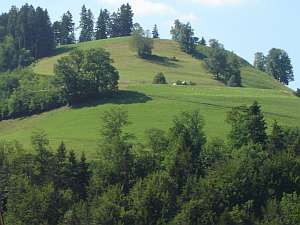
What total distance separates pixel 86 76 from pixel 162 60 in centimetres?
6030

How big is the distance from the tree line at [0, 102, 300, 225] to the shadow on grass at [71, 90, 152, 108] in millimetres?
30561

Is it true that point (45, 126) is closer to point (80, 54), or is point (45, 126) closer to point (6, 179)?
point (80, 54)

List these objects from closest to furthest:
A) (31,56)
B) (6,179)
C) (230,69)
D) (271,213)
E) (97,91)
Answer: (271,213) → (6,179) → (97,91) → (230,69) → (31,56)

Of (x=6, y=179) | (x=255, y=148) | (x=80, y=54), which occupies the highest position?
(x=80, y=54)

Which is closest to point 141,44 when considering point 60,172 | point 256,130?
point 256,130

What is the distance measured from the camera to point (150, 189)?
78062 mm

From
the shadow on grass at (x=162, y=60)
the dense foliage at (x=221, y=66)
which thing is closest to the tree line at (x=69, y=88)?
the dense foliage at (x=221, y=66)

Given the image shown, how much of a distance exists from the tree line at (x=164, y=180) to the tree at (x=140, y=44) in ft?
308

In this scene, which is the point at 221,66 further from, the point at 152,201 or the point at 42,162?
the point at 152,201

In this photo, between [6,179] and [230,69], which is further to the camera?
[230,69]

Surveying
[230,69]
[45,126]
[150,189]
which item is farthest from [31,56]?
[150,189]

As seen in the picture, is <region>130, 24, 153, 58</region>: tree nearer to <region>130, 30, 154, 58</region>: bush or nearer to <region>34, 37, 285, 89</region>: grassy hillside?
<region>130, 30, 154, 58</region>: bush

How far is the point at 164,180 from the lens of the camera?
80062 mm

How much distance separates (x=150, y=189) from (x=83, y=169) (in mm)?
11338
